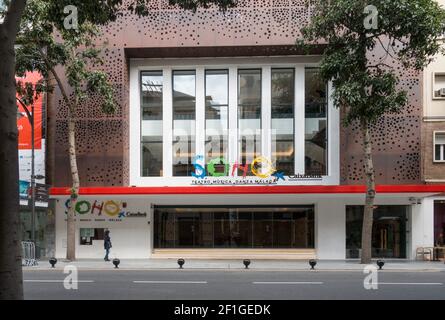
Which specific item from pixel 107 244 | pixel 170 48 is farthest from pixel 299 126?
pixel 107 244

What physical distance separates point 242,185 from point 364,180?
18.8 feet

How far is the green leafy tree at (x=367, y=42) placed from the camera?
56.2 feet

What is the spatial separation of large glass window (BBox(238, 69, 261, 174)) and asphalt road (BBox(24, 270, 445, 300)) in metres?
7.68

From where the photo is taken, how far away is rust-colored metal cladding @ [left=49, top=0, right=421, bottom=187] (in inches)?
925

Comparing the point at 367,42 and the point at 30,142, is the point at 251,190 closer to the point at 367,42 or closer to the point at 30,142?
the point at 367,42

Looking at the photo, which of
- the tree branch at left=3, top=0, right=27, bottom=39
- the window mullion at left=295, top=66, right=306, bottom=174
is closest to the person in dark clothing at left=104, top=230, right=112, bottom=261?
the window mullion at left=295, top=66, right=306, bottom=174

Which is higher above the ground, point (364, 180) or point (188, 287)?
point (364, 180)

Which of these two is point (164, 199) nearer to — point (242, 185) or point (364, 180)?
point (242, 185)

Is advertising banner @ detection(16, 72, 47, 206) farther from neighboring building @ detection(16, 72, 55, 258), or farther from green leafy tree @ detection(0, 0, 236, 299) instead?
green leafy tree @ detection(0, 0, 236, 299)

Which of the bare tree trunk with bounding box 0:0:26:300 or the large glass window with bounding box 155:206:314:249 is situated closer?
the bare tree trunk with bounding box 0:0:26:300

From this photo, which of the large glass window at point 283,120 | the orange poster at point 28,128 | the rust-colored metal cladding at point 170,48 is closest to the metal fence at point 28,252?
the rust-colored metal cladding at point 170,48

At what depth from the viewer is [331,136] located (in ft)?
79.8

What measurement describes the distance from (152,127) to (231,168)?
14.9 ft
